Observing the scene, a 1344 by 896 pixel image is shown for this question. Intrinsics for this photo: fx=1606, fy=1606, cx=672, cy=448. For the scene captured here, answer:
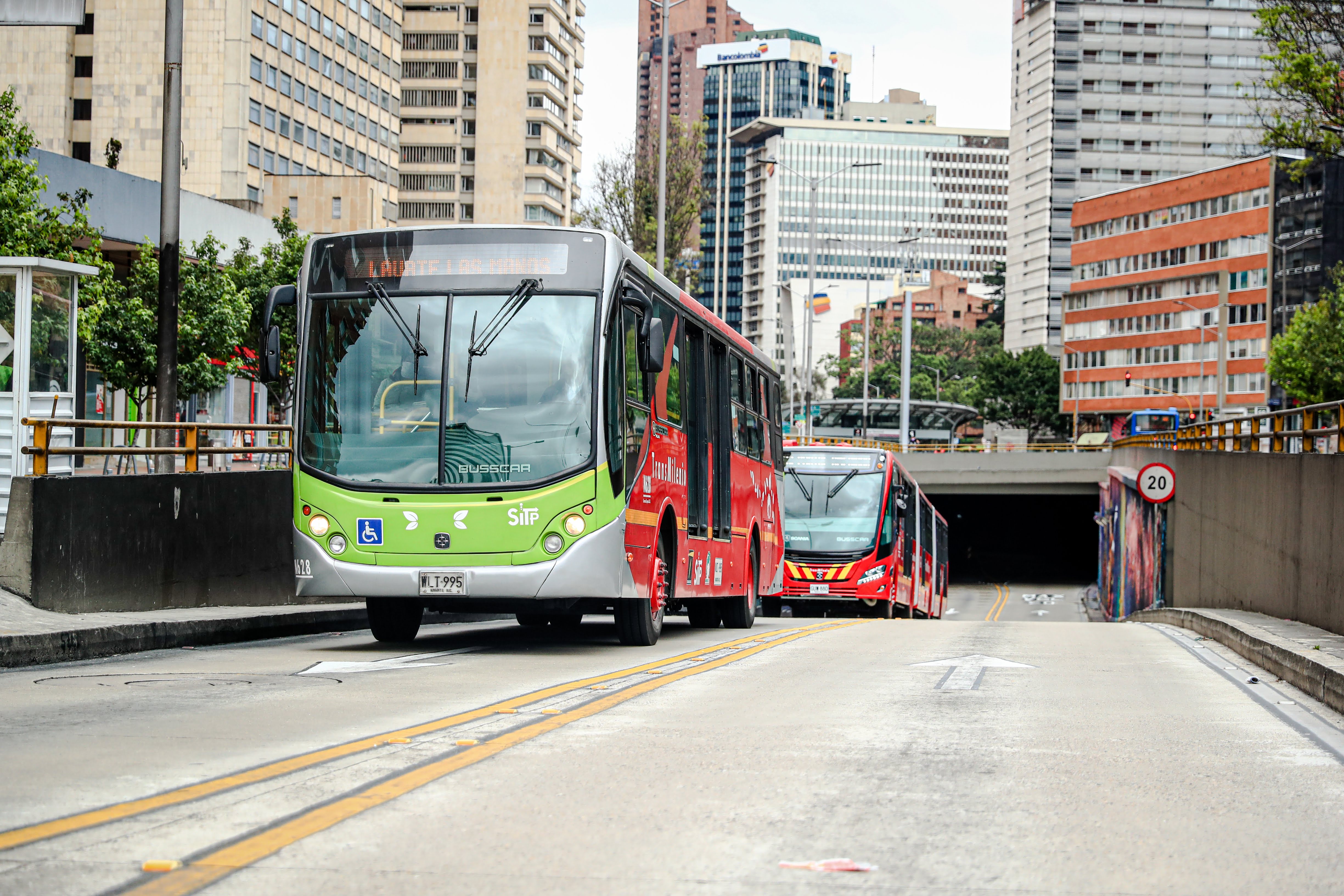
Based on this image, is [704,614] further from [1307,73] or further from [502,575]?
[1307,73]

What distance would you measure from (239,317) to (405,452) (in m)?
30.7

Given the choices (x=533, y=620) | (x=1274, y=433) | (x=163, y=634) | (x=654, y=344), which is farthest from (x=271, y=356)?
(x=1274, y=433)

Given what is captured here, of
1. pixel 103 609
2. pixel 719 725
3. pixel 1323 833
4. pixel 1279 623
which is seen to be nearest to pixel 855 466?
pixel 1279 623

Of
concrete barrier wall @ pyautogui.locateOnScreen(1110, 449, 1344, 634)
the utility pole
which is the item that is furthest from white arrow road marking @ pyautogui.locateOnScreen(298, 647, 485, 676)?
concrete barrier wall @ pyautogui.locateOnScreen(1110, 449, 1344, 634)

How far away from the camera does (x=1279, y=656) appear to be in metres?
13.7

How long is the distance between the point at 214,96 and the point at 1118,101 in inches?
3657

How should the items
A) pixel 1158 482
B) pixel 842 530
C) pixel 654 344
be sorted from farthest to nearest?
pixel 1158 482, pixel 842 530, pixel 654 344

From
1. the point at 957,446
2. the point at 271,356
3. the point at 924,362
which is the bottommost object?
the point at 957,446

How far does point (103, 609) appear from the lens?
1442 cm

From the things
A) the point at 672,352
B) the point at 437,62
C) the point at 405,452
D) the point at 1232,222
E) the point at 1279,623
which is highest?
the point at 437,62

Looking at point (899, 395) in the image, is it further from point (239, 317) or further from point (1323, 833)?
point (1323, 833)

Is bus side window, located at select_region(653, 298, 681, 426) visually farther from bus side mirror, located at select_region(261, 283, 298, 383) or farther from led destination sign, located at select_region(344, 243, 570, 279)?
bus side mirror, located at select_region(261, 283, 298, 383)

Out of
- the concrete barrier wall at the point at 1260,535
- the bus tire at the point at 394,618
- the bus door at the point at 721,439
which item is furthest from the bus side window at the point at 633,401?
the concrete barrier wall at the point at 1260,535

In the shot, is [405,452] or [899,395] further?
[899,395]
